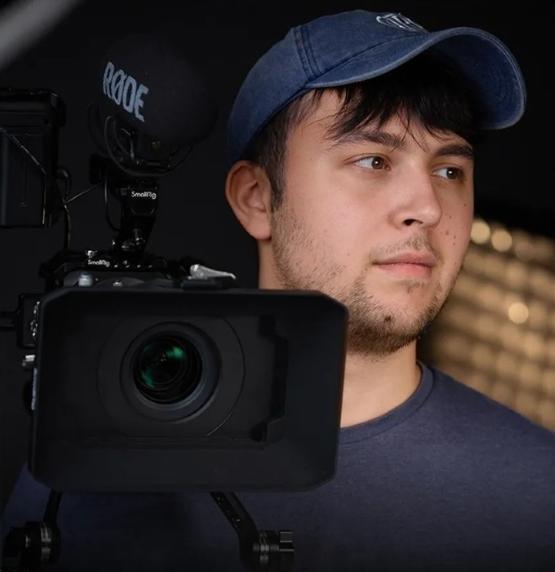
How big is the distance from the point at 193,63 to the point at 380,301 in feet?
1.72

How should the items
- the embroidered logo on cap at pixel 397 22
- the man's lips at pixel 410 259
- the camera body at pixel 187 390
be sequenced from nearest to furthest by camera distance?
the camera body at pixel 187 390
the man's lips at pixel 410 259
the embroidered logo on cap at pixel 397 22

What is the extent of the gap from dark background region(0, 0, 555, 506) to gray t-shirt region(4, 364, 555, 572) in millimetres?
323

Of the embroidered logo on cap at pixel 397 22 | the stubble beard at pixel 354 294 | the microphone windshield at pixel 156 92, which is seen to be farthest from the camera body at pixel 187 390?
the embroidered logo on cap at pixel 397 22

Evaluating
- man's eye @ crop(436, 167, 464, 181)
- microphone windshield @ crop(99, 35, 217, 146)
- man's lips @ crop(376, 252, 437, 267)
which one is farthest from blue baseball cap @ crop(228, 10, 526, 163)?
microphone windshield @ crop(99, 35, 217, 146)

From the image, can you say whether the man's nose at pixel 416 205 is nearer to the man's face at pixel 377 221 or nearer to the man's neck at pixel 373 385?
the man's face at pixel 377 221

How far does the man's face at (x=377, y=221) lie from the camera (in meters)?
1.77

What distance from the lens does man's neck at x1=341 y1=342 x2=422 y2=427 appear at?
6.14 ft

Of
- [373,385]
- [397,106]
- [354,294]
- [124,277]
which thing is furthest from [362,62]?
[124,277]

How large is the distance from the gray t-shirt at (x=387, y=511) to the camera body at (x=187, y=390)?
1.10ft

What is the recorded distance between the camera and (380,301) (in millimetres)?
1776

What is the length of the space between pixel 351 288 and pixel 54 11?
61 cm

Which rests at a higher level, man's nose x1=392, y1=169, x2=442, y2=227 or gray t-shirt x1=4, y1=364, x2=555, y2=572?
man's nose x1=392, y1=169, x2=442, y2=227

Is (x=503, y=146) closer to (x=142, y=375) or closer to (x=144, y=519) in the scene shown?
(x=144, y=519)

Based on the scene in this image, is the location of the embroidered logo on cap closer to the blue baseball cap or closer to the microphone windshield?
the blue baseball cap
